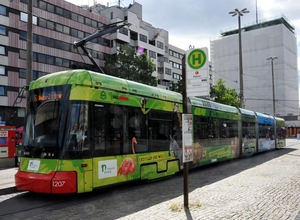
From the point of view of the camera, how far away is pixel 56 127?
8.00 metres

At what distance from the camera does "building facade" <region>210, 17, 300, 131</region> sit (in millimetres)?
71375

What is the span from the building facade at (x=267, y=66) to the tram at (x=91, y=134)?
63.4m

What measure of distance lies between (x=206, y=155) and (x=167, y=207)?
7748mm

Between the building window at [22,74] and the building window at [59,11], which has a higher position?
the building window at [59,11]

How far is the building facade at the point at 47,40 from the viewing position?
38000 millimetres

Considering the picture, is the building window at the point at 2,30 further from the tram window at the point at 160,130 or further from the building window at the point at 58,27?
the tram window at the point at 160,130

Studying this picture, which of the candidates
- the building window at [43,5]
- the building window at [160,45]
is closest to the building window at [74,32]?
the building window at [43,5]

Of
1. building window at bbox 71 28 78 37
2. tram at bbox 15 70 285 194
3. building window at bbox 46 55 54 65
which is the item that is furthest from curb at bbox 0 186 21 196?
building window at bbox 71 28 78 37

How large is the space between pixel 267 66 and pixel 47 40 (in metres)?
50.2

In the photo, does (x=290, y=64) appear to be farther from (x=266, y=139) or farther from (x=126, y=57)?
(x=266, y=139)

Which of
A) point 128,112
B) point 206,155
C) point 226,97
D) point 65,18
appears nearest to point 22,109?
point 65,18

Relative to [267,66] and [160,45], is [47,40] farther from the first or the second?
[267,66]

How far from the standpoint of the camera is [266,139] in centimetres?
2534

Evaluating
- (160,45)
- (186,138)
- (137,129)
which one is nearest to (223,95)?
(160,45)
